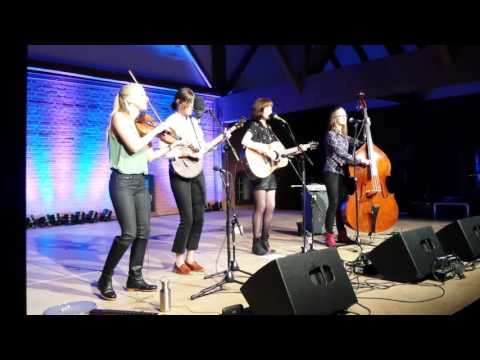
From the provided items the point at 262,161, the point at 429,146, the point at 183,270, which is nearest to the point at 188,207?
the point at 183,270

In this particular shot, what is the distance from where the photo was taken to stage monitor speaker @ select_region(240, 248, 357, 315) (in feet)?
8.04

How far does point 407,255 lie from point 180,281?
6.63ft

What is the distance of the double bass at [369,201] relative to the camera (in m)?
5.06

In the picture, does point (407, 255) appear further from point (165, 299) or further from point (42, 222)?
point (42, 222)

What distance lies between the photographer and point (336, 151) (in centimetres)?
532

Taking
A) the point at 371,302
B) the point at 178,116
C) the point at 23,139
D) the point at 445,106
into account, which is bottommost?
the point at 371,302

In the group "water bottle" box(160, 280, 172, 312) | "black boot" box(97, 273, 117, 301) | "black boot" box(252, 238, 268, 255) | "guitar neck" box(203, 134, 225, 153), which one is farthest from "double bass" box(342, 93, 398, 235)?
"black boot" box(97, 273, 117, 301)
